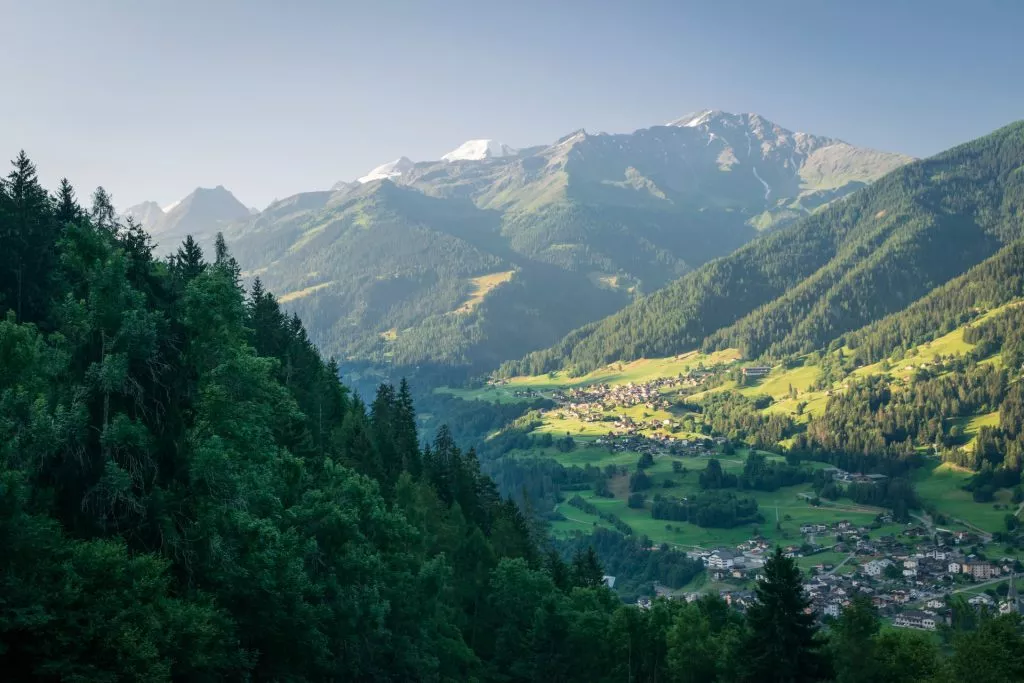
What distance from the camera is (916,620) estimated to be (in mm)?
109938

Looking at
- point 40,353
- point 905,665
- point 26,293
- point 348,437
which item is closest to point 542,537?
point 348,437

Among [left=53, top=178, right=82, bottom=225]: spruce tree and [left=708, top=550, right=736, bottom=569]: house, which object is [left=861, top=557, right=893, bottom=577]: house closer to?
[left=708, top=550, right=736, bottom=569]: house

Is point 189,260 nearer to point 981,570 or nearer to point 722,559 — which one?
point 722,559

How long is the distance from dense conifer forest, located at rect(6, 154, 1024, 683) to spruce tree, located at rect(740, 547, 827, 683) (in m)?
0.11

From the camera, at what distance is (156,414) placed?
113 ft

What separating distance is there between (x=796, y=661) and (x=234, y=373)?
32.4m

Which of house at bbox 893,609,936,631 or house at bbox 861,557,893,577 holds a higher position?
house at bbox 861,557,893,577

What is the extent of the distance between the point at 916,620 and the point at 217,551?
10867cm

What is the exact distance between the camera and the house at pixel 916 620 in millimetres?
108000

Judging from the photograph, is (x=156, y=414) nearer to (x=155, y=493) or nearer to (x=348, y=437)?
(x=155, y=493)

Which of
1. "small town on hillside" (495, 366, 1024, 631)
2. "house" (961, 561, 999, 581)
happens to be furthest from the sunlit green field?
"house" (961, 561, 999, 581)

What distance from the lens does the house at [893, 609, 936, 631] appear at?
354 ft

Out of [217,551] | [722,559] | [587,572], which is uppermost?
[217,551]

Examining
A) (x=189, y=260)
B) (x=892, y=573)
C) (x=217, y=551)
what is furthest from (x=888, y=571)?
(x=217, y=551)
